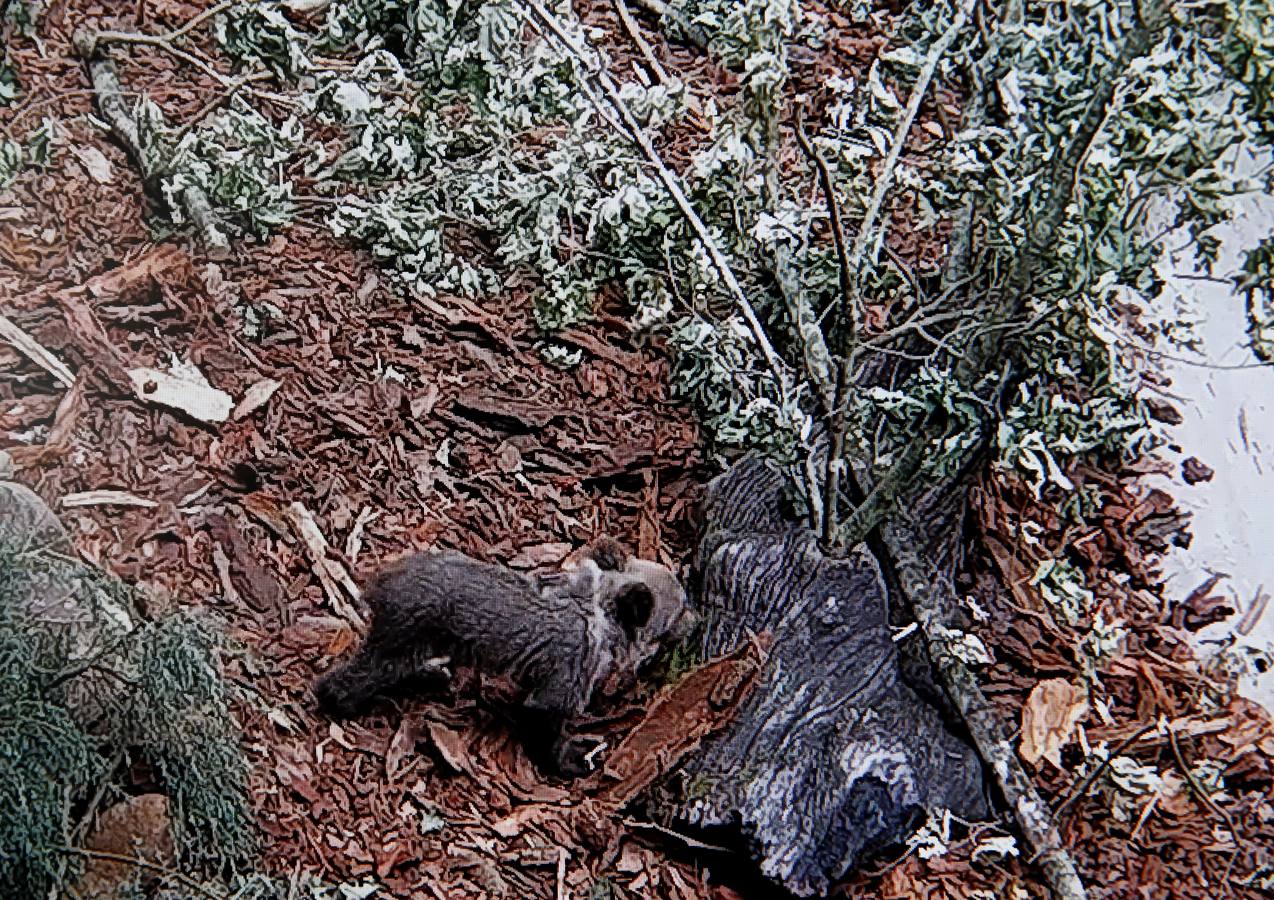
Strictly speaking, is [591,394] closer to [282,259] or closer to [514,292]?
[514,292]

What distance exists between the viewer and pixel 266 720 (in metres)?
3.63

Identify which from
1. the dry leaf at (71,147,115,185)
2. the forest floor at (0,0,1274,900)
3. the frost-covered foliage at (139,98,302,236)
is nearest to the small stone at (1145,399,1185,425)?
the forest floor at (0,0,1274,900)

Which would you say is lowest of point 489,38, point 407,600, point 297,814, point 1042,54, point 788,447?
point 297,814

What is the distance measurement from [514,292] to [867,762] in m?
2.09

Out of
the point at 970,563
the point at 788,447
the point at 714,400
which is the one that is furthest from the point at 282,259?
the point at 970,563

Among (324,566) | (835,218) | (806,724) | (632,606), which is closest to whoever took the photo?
(835,218)

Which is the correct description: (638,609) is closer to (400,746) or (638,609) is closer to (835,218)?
(400,746)

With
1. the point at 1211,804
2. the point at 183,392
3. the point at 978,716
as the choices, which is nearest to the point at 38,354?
the point at 183,392

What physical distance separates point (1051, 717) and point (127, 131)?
3.60m

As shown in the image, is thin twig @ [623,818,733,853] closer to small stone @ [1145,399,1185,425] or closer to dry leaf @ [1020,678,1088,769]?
dry leaf @ [1020,678,1088,769]

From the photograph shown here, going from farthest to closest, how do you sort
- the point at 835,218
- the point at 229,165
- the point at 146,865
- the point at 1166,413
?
1. the point at 1166,413
2. the point at 229,165
3. the point at 835,218
4. the point at 146,865

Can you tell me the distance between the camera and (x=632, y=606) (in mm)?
3877

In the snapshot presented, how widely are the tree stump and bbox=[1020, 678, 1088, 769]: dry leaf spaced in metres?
0.23

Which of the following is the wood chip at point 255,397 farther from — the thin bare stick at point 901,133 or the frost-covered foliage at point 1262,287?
the frost-covered foliage at point 1262,287
